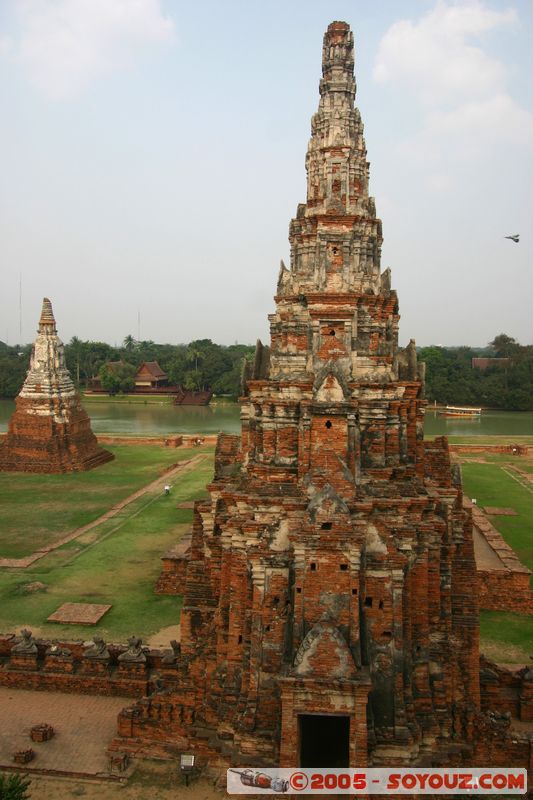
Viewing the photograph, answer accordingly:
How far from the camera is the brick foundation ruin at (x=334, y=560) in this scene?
9031 millimetres

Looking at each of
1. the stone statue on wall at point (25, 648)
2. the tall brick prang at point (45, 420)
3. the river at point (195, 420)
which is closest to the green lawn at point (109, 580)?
the stone statue on wall at point (25, 648)

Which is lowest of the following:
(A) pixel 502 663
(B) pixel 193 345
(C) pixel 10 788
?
(A) pixel 502 663

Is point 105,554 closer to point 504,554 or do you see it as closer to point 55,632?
point 55,632

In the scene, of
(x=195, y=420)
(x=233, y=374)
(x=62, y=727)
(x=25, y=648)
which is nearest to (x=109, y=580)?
(x=25, y=648)

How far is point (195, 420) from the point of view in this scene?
61.8m

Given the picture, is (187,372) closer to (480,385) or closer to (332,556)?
(480,385)

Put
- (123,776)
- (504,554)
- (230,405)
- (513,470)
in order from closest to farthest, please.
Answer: (123,776), (504,554), (513,470), (230,405)

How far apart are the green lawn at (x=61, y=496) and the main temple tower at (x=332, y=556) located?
503 inches

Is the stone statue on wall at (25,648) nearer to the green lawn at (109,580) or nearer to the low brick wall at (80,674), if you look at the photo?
the low brick wall at (80,674)

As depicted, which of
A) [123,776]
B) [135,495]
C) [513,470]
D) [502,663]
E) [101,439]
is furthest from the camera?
[101,439]

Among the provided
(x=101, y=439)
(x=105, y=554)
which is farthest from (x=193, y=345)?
(x=105, y=554)

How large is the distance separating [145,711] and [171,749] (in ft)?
2.23

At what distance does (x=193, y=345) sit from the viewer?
83812 mm

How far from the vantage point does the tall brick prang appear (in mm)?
34094
